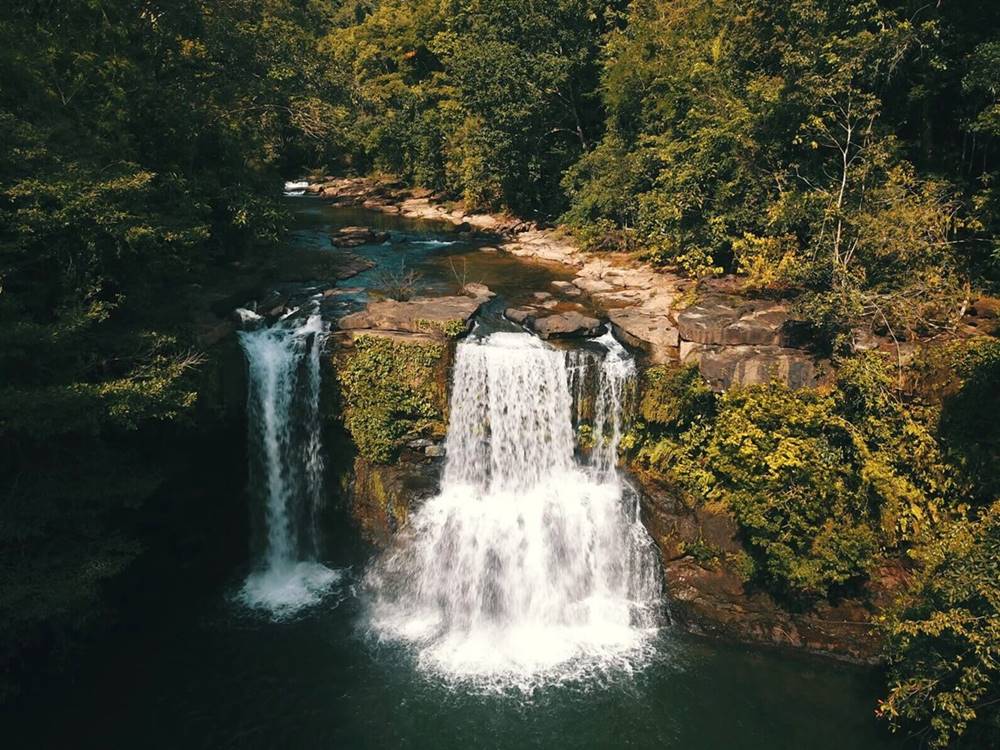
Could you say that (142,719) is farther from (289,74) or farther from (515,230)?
(515,230)

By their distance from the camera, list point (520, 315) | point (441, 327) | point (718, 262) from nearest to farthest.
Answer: point (441, 327)
point (520, 315)
point (718, 262)

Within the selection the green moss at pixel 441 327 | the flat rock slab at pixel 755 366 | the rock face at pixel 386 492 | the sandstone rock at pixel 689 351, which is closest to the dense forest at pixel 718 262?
the flat rock slab at pixel 755 366

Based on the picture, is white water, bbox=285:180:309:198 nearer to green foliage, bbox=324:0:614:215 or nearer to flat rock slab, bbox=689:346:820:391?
green foliage, bbox=324:0:614:215

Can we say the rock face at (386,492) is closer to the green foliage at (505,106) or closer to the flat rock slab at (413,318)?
the flat rock slab at (413,318)

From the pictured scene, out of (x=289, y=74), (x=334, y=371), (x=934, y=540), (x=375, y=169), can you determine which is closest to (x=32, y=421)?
(x=334, y=371)

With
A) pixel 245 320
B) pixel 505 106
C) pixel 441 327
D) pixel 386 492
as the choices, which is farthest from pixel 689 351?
pixel 505 106

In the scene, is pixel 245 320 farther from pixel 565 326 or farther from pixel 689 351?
pixel 689 351
